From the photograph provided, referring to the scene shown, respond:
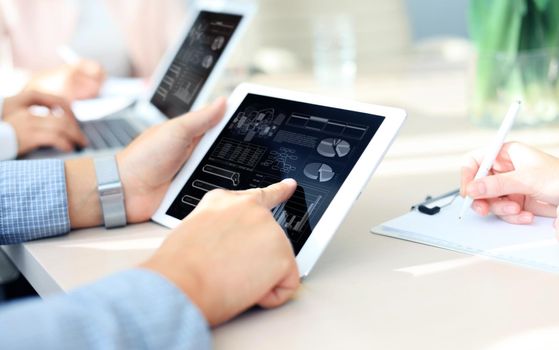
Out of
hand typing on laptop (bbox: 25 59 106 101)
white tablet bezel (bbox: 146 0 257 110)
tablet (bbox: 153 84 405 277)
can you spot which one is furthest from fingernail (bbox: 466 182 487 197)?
hand typing on laptop (bbox: 25 59 106 101)

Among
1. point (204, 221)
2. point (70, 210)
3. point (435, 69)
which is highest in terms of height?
point (435, 69)

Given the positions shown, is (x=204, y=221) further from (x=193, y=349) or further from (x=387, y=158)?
(x=387, y=158)

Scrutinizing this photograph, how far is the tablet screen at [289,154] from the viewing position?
78 cm

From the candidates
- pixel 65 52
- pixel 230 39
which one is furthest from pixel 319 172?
pixel 65 52

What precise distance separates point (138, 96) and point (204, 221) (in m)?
0.97

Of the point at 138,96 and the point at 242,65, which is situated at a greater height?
the point at 242,65

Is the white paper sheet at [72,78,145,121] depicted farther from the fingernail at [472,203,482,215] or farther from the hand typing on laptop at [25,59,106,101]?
the fingernail at [472,203,482,215]

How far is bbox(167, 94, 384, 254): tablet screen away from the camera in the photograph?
30.6 inches

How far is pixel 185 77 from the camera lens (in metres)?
1.39

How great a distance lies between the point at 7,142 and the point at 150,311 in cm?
75

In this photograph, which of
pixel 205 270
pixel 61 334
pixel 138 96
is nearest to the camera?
pixel 61 334

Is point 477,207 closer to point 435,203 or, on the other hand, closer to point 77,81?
point 435,203

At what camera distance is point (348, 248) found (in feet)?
2.67

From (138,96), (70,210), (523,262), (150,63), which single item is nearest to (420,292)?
(523,262)
